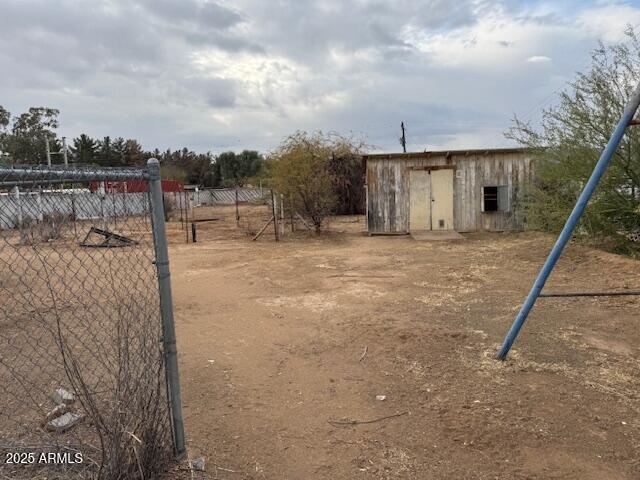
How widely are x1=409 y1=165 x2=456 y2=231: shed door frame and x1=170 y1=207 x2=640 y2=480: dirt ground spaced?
8.62m

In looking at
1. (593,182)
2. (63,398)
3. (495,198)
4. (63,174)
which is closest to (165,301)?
(63,174)

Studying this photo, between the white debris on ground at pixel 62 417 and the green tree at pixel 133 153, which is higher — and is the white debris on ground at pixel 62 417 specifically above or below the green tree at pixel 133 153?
below

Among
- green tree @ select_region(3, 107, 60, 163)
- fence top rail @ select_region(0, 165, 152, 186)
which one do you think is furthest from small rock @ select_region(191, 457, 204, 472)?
green tree @ select_region(3, 107, 60, 163)

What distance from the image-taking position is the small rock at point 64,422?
9.97 ft

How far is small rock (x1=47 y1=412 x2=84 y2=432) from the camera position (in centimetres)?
304

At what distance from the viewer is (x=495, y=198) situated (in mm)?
17547

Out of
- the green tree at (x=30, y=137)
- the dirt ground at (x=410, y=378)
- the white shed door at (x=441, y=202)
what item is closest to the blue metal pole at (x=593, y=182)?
the dirt ground at (x=410, y=378)

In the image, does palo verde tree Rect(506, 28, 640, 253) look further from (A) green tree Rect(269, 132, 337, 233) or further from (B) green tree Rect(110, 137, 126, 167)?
(B) green tree Rect(110, 137, 126, 167)

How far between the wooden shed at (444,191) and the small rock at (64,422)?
49.3 ft

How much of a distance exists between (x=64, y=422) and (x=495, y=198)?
55.0ft

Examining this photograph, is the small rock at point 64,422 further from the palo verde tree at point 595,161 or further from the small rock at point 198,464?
the palo verde tree at point 595,161

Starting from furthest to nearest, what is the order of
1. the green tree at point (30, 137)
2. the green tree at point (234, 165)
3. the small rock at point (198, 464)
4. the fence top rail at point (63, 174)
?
the green tree at point (234, 165) < the green tree at point (30, 137) < the small rock at point (198, 464) < the fence top rail at point (63, 174)

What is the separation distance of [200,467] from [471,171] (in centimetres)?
1630

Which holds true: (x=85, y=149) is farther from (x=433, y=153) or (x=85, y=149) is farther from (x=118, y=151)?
(x=433, y=153)
